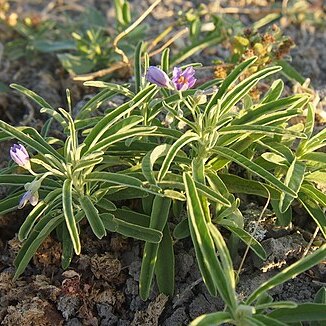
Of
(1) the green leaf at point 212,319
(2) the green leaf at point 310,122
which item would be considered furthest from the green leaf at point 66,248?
(2) the green leaf at point 310,122

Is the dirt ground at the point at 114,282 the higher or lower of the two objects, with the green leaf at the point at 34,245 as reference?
lower

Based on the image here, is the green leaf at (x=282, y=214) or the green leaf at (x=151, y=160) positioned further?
the green leaf at (x=282, y=214)

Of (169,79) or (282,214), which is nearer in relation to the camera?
(169,79)

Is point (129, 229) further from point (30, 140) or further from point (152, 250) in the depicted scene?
point (30, 140)

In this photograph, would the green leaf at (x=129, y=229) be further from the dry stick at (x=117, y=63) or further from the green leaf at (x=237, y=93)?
the dry stick at (x=117, y=63)

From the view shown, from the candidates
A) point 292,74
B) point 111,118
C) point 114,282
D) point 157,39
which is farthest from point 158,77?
point 157,39

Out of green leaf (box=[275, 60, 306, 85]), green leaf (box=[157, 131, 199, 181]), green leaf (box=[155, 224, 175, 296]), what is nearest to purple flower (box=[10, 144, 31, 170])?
green leaf (box=[157, 131, 199, 181])

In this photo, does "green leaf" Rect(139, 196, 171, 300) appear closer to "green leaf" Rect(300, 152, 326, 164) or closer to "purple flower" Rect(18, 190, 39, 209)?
"purple flower" Rect(18, 190, 39, 209)

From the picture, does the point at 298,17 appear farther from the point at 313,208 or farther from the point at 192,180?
the point at 192,180

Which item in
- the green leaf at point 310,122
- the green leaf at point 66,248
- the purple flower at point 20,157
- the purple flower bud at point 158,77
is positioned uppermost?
the purple flower bud at point 158,77
